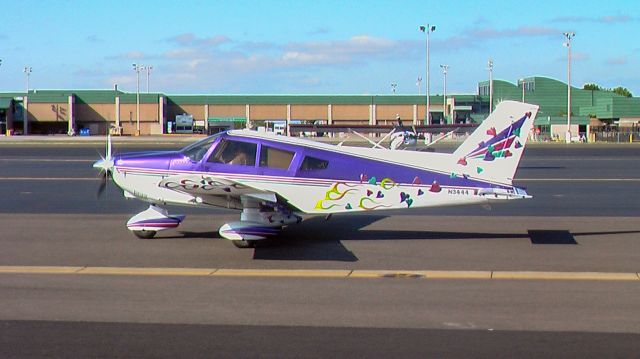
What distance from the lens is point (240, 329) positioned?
7793 mm

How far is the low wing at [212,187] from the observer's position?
1230 centimetres

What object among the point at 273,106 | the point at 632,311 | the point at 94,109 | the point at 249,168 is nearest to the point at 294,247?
the point at 249,168

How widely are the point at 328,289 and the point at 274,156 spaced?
409 cm

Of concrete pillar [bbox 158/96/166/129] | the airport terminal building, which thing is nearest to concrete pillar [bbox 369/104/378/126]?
the airport terminal building

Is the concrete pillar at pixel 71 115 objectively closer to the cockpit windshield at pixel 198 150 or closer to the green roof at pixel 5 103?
the green roof at pixel 5 103

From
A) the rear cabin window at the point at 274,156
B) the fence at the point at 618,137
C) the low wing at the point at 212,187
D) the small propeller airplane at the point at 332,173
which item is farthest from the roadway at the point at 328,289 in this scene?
the fence at the point at 618,137

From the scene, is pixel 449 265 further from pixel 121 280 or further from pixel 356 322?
pixel 121 280

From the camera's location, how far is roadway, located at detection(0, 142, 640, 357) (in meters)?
7.28

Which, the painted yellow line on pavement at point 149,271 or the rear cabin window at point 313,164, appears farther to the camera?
the rear cabin window at point 313,164

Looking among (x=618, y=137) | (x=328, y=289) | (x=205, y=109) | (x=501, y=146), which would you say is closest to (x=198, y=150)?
(x=328, y=289)

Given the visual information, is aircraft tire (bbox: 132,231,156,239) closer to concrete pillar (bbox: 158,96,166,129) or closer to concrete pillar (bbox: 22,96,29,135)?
concrete pillar (bbox: 158,96,166,129)

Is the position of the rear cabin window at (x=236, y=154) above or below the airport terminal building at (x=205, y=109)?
below

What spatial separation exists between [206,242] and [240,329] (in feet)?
19.3

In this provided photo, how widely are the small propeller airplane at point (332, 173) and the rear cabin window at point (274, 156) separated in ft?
0.05
